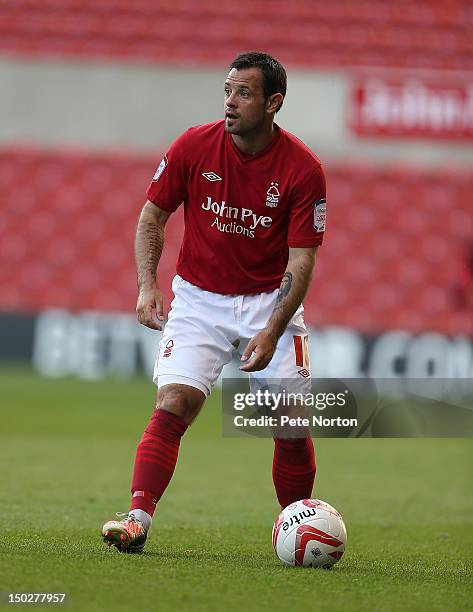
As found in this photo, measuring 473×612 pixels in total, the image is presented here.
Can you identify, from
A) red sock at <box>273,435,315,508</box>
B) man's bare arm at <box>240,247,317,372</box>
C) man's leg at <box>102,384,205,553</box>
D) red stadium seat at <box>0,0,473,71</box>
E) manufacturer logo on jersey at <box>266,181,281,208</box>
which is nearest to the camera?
man's leg at <box>102,384,205,553</box>

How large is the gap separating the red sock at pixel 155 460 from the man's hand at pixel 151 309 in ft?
1.20

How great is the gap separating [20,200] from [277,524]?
10.7m

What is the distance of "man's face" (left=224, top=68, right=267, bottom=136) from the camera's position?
4770 millimetres

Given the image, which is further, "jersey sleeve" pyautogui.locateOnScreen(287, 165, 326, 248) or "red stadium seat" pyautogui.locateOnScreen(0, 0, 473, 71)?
"red stadium seat" pyautogui.locateOnScreen(0, 0, 473, 71)

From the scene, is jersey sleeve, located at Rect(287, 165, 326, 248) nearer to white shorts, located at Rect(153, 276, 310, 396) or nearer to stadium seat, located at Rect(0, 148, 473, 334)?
white shorts, located at Rect(153, 276, 310, 396)

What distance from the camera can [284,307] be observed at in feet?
15.6

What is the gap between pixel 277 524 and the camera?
4707mm

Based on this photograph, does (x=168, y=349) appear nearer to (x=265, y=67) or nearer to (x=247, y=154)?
(x=247, y=154)

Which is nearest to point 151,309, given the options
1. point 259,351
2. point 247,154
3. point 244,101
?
point 259,351

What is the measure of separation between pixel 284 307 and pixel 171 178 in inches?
28.7

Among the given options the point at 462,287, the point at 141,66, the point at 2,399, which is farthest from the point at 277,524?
the point at 141,66

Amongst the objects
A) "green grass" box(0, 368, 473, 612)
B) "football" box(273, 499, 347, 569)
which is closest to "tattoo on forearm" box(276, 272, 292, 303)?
"football" box(273, 499, 347, 569)

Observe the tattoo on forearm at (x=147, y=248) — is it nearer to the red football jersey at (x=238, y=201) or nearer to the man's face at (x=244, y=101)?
the red football jersey at (x=238, y=201)

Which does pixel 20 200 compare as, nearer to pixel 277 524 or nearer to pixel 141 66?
pixel 141 66
